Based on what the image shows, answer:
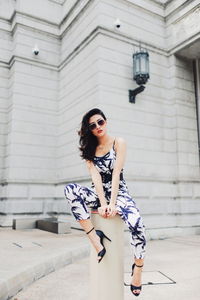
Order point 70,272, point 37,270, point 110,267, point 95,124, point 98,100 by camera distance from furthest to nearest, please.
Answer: point 98,100, point 70,272, point 37,270, point 95,124, point 110,267

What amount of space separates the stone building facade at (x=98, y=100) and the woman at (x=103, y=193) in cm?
418

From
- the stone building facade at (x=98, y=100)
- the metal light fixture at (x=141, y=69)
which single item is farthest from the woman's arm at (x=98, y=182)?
the metal light fixture at (x=141, y=69)

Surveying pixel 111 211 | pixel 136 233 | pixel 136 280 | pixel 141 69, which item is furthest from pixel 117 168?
pixel 141 69

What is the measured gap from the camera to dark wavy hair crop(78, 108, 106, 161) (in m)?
2.47

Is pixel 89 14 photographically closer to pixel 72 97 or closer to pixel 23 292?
pixel 72 97

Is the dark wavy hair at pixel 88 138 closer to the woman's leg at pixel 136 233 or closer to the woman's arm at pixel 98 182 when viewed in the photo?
the woman's arm at pixel 98 182

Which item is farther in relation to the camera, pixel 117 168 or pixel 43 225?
pixel 43 225

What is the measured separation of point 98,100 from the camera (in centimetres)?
674

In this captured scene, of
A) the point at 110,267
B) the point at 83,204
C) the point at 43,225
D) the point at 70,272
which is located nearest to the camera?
the point at 110,267

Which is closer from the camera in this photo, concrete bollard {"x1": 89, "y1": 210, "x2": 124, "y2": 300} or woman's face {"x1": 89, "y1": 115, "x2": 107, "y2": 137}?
concrete bollard {"x1": 89, "y1": 210, "x2": 124, "y2": 300}

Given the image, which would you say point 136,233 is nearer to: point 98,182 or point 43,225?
point 98,182

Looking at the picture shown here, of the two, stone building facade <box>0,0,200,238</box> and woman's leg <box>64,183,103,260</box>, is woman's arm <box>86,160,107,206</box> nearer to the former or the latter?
woman's leg <box>64,183,103,260</box>

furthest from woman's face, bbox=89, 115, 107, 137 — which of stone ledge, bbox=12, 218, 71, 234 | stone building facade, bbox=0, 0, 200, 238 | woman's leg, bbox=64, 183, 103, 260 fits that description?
stone ledge, bbox=12, 218, 71, 234

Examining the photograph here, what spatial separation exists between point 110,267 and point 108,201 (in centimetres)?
51
